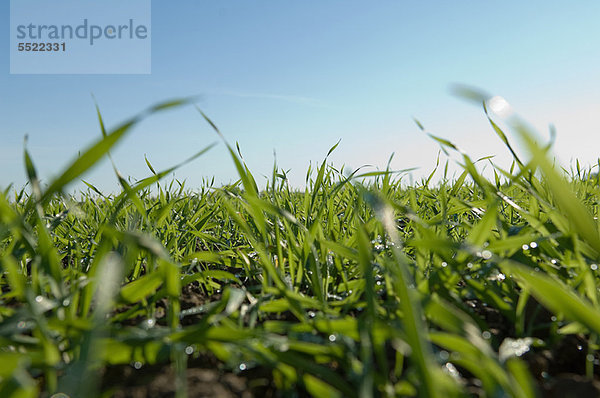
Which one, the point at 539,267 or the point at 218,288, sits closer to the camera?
the point at 539,267

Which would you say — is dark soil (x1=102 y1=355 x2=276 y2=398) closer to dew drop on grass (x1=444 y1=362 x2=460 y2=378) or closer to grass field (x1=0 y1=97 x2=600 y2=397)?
grass field (x1=0 y1=97 x2=600 y2=397)

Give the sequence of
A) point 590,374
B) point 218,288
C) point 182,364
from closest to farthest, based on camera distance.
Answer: point 182,364, point 590,374, point 218,288

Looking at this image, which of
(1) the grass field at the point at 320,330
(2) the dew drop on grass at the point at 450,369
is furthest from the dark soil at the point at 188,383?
(2) the dew drop on grass at the point at 450,369

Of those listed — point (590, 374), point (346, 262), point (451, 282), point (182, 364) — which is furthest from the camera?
point (346, 262)

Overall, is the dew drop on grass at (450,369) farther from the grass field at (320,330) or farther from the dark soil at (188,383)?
the dark soil at (188,383)

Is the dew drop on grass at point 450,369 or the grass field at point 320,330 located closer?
the grass field at point 320,330

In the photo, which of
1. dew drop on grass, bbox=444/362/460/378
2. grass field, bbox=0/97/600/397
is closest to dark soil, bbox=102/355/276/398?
grass field, bbox=0/97/600/397

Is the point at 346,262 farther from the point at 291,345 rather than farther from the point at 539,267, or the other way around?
the point at 291,345

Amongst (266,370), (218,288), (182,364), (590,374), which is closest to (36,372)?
(182,364)

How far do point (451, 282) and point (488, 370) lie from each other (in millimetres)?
429

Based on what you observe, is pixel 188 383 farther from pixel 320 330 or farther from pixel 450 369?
pixel 450 369

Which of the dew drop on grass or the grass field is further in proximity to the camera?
the dew drop on grass

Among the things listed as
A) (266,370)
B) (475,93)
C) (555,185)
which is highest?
(475,93)

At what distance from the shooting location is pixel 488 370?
0.61 metres
